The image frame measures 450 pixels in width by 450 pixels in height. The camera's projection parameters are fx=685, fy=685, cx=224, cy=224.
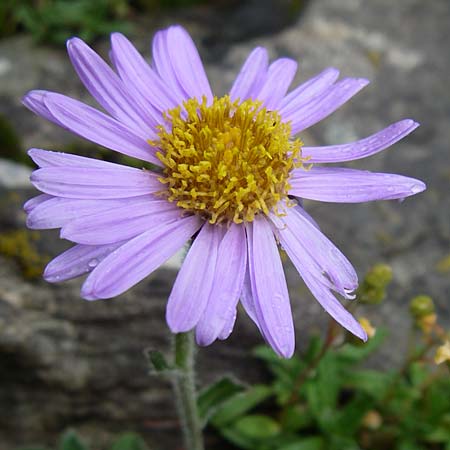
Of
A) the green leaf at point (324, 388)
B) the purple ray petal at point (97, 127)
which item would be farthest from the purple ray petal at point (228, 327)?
the green leaf at point (324, 388)

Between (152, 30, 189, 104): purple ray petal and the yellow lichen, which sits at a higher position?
(152, 30, 189, 104): purple ray petal

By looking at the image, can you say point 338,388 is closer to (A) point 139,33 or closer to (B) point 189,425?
(B) point 189,425

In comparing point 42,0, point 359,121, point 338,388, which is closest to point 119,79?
point 338,388

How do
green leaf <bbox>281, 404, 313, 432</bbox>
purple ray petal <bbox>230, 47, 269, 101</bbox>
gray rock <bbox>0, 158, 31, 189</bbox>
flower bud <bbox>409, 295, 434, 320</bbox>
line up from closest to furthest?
1. purple ray petal <bbox>230, 47, 269, 101</bbox>
2. flower bud <bbox>409, 295, 434, 320</bbox>
3. green leaf <bbox>281, 404, 313, 432</bbox>
4. gray rock <bbox>0, 158, 31, 189</bbox>

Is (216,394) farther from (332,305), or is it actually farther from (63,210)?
(63,210)

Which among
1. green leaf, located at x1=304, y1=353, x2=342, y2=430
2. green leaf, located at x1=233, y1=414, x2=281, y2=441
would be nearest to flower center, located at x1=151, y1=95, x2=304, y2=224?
green leaf, located at x1=304, y1=353, x2=342, y2=430

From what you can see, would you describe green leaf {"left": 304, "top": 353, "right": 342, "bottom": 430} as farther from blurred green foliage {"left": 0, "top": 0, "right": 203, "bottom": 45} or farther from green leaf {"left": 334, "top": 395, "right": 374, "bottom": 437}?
blurred green foliage {"left": 0, "top": 0, "right": 203, "bottom": 45}
